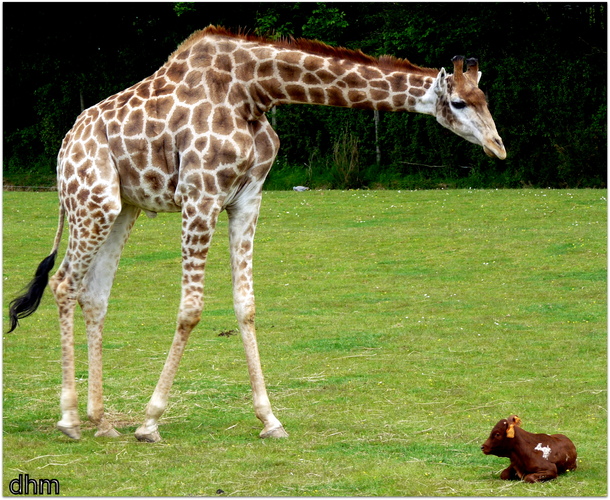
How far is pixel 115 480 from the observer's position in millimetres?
5625

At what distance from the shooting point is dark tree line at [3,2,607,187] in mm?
23172

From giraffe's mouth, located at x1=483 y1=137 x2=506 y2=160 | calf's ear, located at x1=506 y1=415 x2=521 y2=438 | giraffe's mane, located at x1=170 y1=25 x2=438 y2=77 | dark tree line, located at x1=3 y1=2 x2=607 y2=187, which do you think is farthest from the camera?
dark tree line, located at x1=3 y1=2 x2=607 y2=187

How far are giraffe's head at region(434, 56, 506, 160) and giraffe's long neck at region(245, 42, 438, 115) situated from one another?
0.72 ft

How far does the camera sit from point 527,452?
558 centimetres

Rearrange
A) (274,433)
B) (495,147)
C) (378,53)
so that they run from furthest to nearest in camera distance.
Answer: (378,53) → (274,433) → (495,147)

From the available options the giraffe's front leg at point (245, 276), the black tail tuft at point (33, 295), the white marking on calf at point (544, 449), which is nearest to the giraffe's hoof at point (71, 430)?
the black tail tuft at point (33, 295)

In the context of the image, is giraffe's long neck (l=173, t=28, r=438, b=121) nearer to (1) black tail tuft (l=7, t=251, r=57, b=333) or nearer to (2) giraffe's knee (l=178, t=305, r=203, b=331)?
(2) giraffe's knee (l=178, t=305, r=203, b=331)

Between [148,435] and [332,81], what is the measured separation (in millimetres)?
2701

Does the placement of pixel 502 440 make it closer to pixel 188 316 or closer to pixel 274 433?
pixel 274 433

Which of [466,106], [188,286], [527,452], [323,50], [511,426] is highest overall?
[323,50]

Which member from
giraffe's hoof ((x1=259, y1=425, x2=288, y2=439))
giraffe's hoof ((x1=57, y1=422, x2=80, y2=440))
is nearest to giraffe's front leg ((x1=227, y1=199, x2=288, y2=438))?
giraffe's hoof ((x1=259, y1=425, x2=288, y2=439))

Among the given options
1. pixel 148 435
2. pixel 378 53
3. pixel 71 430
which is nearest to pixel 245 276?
pixel 148 435

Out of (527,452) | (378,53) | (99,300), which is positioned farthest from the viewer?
(378,53)

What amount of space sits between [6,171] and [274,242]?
1422 cm
